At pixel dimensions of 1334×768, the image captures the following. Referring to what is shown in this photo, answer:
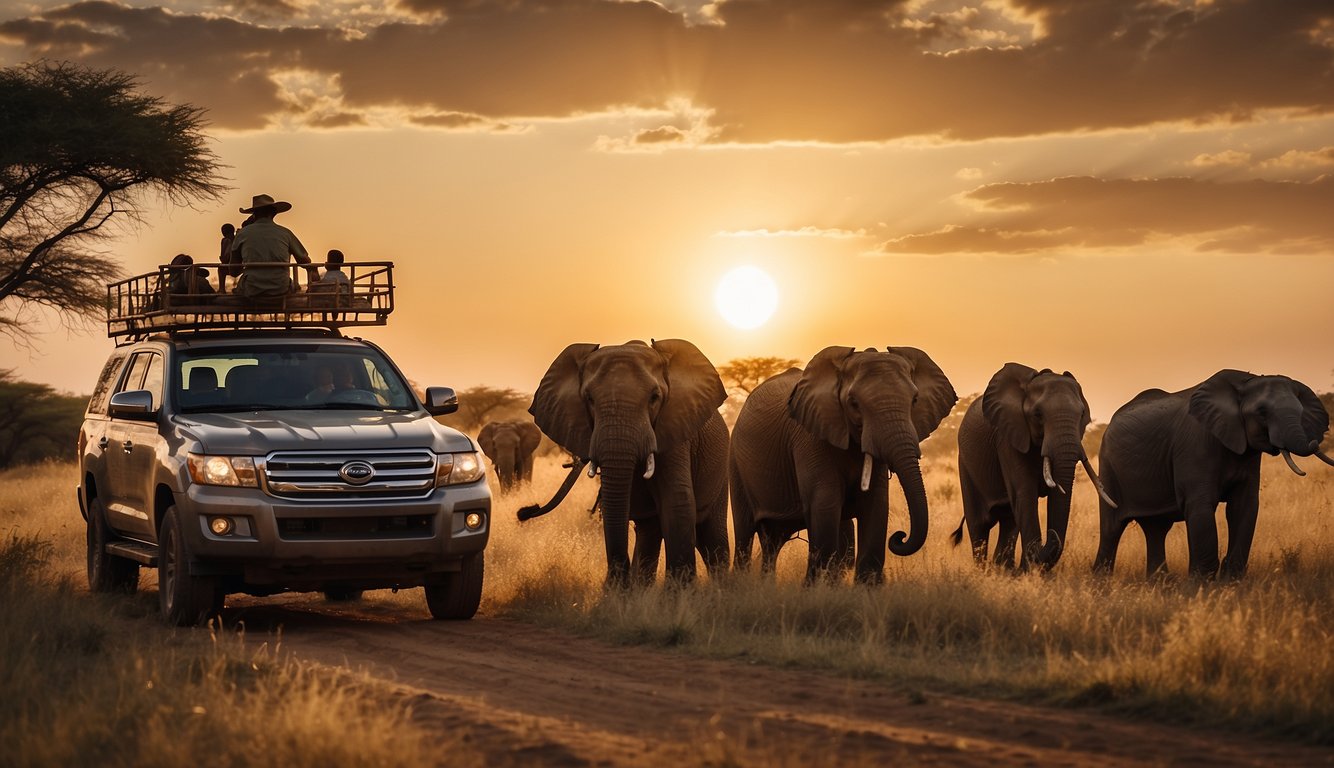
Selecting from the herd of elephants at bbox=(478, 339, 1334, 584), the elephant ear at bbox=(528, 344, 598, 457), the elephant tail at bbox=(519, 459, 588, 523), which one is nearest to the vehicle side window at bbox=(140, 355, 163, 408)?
the elephant ear at bbox=(528, 344, 598, 457)

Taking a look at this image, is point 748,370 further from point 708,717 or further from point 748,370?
point 708,717

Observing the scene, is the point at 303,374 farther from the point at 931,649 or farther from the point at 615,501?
the point at 931,649

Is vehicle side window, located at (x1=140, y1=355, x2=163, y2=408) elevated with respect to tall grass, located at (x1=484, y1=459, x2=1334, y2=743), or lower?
elevated

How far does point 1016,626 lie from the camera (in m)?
11.3

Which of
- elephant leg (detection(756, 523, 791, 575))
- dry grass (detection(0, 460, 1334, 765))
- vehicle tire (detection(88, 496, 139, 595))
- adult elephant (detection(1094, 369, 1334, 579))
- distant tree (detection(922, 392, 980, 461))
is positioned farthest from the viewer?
distant tree (detection(922, 392, 980, 461))

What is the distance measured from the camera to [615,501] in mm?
13734

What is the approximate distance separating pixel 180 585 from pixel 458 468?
2250mm

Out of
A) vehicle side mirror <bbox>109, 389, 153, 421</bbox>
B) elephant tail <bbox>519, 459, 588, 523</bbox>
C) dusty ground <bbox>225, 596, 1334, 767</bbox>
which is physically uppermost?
vehicle side mirror <bbox>109, 389, 153, 421</bbox>

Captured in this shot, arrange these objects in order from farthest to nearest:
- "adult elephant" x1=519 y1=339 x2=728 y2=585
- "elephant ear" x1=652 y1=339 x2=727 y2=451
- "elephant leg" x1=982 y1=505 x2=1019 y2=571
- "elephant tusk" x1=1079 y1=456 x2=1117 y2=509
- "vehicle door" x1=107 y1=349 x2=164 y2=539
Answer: "elephant leg" x1=982 y1=505 x2=1019 y2=571
"elephant tusk" x1=1079 y1=456 x2=1117 y2=509
"elephant ear" x1=652 y1=339 x2=727 y2=451
"adult elephant" x1=519 y1=339 x2=728 y2=585
"vehicle door" x1=107 y1=349 x2=164 y2=539

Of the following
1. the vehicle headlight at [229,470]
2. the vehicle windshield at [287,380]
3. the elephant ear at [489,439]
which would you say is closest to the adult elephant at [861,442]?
the vehicle windshield at [287,380]

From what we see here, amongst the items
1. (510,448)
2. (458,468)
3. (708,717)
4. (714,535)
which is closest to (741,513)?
(714,535)

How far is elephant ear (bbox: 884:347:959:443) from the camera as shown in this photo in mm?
14773

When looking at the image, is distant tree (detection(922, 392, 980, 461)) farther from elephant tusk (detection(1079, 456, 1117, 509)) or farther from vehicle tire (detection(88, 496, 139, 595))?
vehicle tire (detection(88, 496, 139, 595))

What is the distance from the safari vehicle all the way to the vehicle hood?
2 cm
